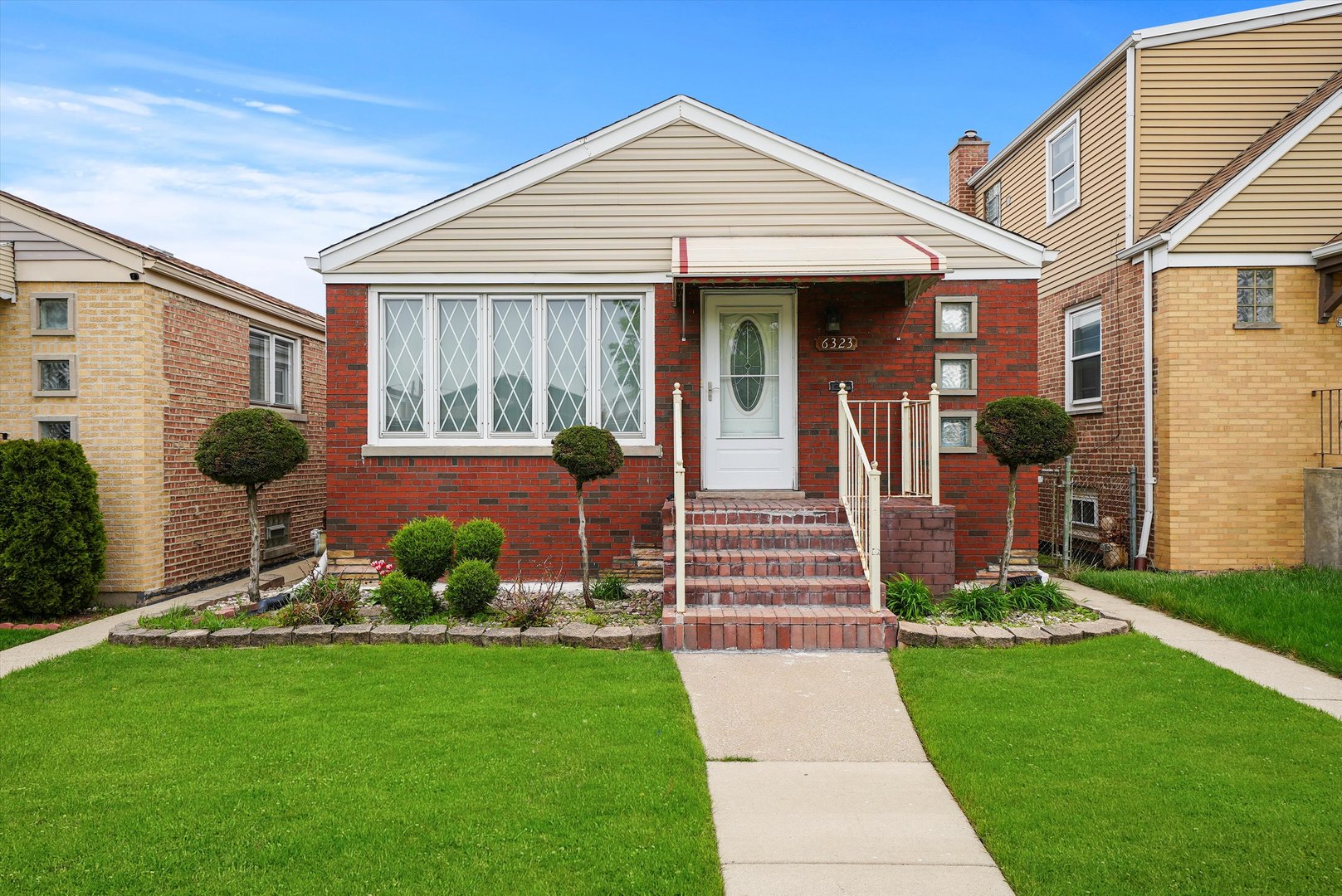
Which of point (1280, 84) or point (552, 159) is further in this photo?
point (1280, 84)

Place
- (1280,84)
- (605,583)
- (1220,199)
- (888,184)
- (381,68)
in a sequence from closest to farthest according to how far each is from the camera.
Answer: (605,583), (888,184), (1220,199), (1280,84), (381,68)

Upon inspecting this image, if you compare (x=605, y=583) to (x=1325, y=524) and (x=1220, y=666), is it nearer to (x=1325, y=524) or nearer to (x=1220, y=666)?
(x=1220, y=666)

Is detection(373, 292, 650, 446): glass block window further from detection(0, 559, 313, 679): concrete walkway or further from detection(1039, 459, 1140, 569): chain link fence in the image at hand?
detection(1039, 459, 1140, 569): chain link fence

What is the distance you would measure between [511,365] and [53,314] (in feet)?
15.2

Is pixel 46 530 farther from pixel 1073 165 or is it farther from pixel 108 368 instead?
pixel 1073 165

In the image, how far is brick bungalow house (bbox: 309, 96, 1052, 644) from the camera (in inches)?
323

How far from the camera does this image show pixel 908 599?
6.46 meters

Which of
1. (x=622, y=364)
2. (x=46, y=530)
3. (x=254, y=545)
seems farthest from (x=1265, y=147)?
(x=46, y=530)

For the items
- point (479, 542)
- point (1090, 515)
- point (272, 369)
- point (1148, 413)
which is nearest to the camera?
point (479, 542)

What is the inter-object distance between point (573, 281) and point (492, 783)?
18.8 feet

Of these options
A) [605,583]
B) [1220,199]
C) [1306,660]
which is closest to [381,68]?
[605,583]

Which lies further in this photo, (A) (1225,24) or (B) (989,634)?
(A) (1225,24)

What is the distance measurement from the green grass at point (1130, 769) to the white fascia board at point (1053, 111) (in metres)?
8.40

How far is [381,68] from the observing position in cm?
1335
